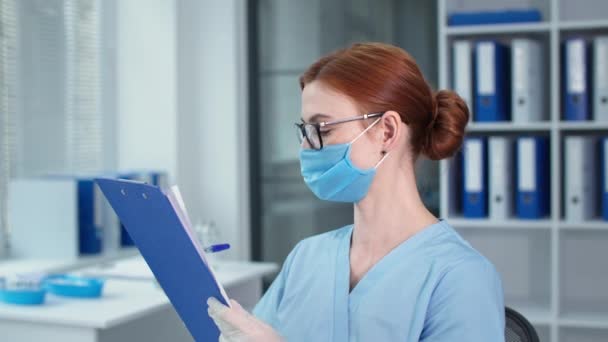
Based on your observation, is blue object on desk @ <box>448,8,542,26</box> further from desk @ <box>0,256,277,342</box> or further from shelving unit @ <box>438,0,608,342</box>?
desk @ <box>0,256,277,342</box>

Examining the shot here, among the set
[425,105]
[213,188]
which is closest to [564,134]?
[213,188]

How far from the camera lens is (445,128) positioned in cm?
Answer: 155

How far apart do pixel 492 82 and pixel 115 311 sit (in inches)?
60.9

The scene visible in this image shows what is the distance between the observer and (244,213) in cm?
356

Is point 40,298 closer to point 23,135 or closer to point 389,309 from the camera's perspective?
point 23,135

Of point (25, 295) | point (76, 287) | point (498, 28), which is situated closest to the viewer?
point (25, 295)

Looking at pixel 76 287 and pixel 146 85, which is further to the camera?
pixel 146 85

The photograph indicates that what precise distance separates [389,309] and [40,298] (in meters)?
1.20

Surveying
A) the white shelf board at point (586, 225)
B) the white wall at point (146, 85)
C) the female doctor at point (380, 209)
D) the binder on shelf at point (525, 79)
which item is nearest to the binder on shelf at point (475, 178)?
the binder on shelf at point (525, 79)

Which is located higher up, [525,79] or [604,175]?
[525,79]

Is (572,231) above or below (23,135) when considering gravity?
below

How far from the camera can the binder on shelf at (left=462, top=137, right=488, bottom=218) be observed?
2.89 meters

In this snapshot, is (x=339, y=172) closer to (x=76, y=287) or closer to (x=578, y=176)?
(x=76, y=287)

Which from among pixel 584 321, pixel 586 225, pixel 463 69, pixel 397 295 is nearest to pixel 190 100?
pixel 463 69
